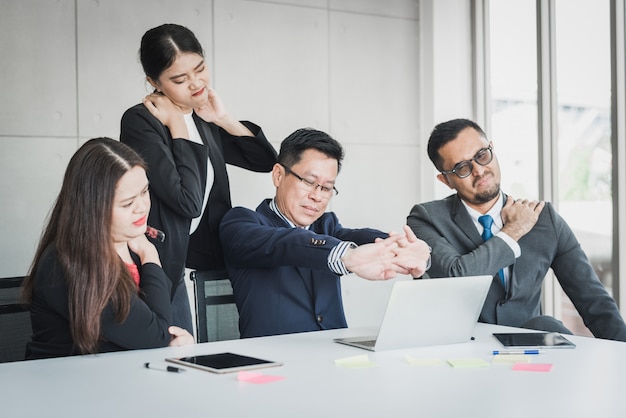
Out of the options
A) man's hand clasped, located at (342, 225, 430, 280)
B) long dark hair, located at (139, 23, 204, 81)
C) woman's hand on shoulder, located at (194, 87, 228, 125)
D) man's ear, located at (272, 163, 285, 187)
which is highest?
long dark hair, located at (139, 23, 204, 81)

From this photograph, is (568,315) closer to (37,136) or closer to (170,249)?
(170,249)

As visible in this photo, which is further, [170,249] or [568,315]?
[568,315]

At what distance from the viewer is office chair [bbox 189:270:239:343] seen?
2.77 metres

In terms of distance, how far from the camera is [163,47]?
345cm

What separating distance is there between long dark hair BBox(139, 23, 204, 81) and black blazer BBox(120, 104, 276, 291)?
0.22 m

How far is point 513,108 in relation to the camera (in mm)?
5410

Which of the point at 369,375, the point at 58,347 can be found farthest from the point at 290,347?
the point at 58,347

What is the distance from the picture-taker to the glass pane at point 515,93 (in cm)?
520

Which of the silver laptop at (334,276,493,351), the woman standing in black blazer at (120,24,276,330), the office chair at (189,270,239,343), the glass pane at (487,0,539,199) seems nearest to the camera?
the silver laptop at (334,276,493,351)

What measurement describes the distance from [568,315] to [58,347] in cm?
360

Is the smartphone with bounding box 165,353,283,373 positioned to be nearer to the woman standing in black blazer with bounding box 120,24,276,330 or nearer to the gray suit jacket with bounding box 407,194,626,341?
the woman standing in black blazer with bounding box 120,24,276,330

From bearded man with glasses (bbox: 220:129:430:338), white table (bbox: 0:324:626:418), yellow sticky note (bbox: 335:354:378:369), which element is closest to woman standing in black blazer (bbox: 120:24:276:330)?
bearded man with glasses (bbox: 220:129:430:338)

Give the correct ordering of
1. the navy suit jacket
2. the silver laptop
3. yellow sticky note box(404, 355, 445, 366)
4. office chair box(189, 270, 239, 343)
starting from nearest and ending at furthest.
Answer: yellow sticky note box(404, 355, 445, 366) → the silver laptop → office chair box(189, 270, 239, 343) → the navy suit jacket

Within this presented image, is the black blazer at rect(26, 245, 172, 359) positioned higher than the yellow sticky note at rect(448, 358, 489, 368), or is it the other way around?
the black blazer at rect(26, 245, 172, 359)
